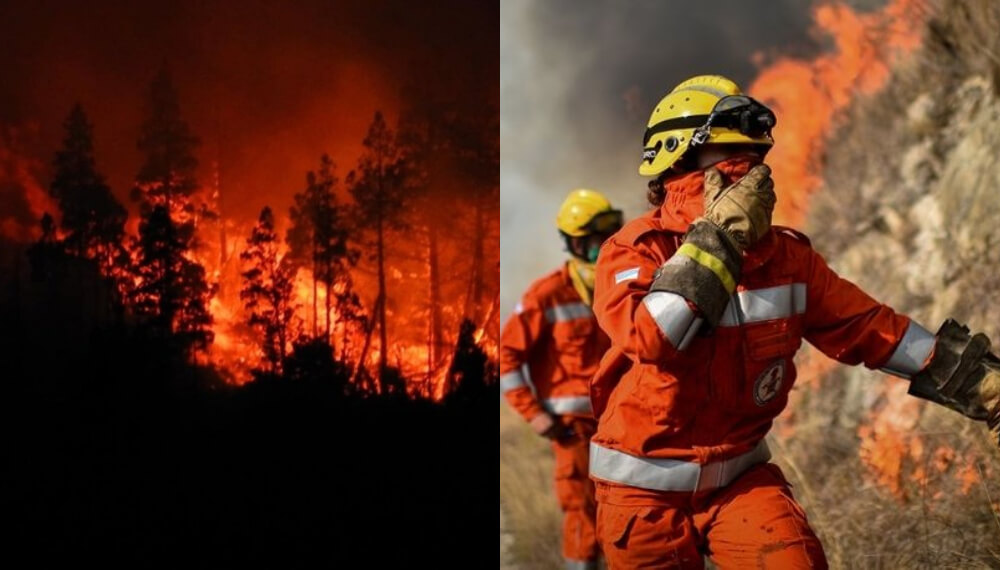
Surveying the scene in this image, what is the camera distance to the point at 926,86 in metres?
8.55

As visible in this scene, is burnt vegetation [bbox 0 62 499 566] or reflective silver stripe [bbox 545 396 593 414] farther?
reflective silver stripe [bbox 545 396 593 414]

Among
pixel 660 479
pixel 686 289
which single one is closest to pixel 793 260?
pixel 686 289

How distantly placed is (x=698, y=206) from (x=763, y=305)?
0.37m

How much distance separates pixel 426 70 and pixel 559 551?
3.69 m

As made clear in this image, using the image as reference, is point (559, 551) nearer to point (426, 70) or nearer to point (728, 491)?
point (426, 70)

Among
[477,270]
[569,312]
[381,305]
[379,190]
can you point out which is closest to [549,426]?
[569,312]

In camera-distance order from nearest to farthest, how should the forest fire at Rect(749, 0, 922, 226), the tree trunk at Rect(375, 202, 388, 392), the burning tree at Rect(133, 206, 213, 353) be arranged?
1. the burning tree at Rect(133, 206, 213, 353)
2. the tree trunk at Rect(375, 202, 388, 392)
3. the forest fire at Rect(749, 0, 922, 226)

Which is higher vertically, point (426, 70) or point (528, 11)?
point (528, 11)

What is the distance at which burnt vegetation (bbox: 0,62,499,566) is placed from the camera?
534cm

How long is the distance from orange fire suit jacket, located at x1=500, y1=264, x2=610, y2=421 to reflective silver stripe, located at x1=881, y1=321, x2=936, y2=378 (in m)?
3.01

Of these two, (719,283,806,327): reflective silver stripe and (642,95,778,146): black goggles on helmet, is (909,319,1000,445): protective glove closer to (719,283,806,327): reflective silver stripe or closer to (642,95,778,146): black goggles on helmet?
(719,283,806,327): reflective silver stripe

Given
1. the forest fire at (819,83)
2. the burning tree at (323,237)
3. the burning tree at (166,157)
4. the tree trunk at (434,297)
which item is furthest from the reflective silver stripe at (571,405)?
the forest fire at (819,83)

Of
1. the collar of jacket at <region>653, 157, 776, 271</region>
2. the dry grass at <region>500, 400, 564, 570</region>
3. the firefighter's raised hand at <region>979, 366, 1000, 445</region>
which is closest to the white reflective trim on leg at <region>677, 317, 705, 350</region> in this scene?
the collar of jacket at <region>653, 157, 776, 271</region>

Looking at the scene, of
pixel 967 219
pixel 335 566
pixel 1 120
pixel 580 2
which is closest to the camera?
pixel 1 120
